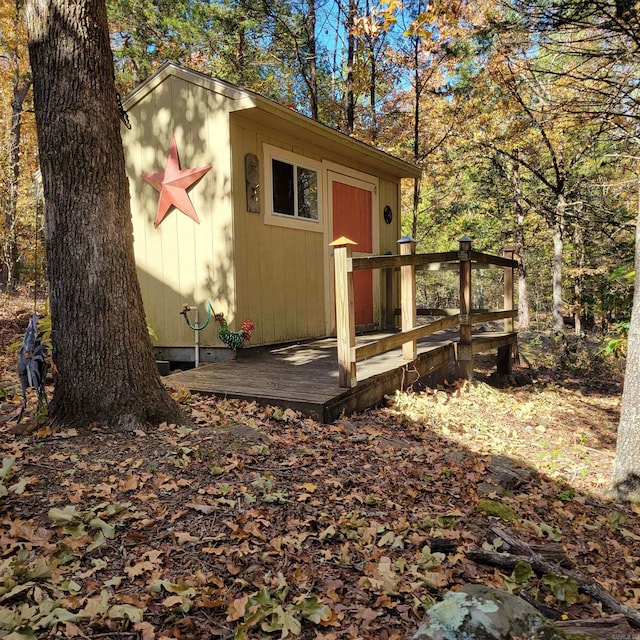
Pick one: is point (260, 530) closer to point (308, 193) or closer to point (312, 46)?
point (308, 193)

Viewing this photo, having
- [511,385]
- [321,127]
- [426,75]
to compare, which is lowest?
[511,385]

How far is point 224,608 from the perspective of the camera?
2076mm

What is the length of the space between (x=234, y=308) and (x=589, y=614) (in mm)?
4751

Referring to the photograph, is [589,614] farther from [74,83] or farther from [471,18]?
[471,18]

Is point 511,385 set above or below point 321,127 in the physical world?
below

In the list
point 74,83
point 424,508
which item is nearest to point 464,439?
point 424,508

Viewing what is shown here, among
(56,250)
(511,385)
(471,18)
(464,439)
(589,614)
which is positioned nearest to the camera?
(589,614)

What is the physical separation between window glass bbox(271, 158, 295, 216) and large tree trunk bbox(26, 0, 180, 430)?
3.40m

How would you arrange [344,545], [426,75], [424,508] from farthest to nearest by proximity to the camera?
1. [426,75]
2. [424,508]
3. [344,545]

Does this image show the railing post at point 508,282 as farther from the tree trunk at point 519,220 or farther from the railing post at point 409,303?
the tree trunk at point 519,220

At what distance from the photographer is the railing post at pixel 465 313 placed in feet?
22.0

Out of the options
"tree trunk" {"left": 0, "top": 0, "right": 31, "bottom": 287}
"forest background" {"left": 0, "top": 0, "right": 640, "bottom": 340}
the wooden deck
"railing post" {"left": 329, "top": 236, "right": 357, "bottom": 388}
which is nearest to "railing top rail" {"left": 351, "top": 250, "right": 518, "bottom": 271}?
"railing post" {"left": 329, "top": 236, "right": 357, "bottom": 388}

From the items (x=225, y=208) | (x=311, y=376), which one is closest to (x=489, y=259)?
(x=311, y=376)

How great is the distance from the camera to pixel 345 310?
4523 millimetres
